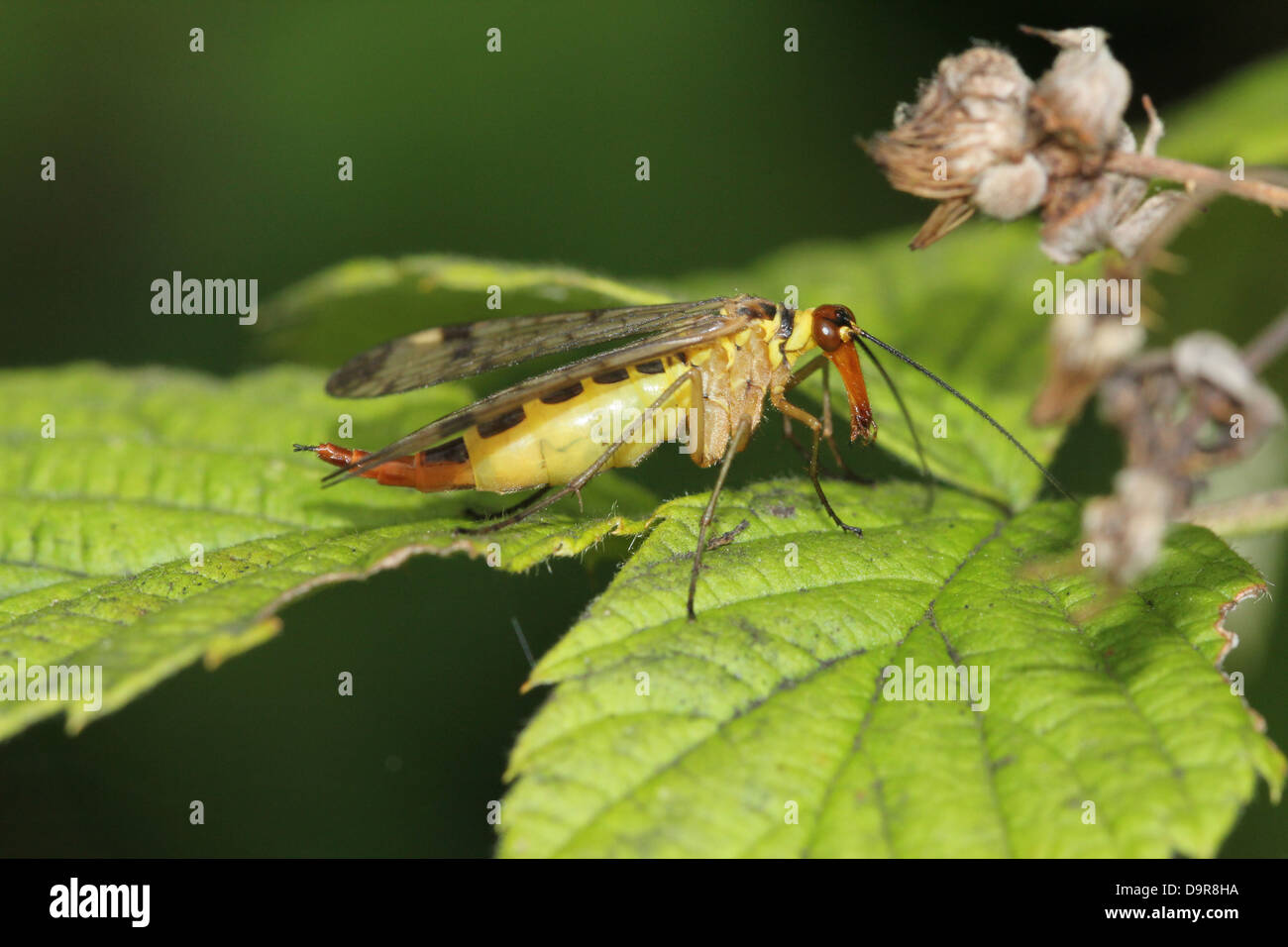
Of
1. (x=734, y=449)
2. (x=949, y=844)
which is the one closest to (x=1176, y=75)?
(x=734, y=449)

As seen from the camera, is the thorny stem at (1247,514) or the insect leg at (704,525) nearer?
the insect leg at (704,525)

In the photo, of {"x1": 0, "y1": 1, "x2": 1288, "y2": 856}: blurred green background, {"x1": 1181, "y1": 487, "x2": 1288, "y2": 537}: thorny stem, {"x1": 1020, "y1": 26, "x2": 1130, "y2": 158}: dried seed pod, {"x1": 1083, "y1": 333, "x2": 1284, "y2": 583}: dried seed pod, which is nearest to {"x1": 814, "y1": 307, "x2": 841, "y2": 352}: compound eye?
{"x1": 1181, "y1": 487, "x2": 1288, "y2": 537}: thorny stem

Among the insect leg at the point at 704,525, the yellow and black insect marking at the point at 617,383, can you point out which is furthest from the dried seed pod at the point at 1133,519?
the yellow and black insect marking at the point at 617,383

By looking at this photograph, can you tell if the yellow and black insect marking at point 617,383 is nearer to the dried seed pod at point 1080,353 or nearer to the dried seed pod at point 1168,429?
the dried seed pod at point 1080,353

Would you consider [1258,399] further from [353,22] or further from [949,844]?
[353,22]

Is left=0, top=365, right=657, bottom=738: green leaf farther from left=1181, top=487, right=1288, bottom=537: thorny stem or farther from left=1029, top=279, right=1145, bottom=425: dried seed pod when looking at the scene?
left=1181, top=487, right=1288, bottom=537: thorny stem
